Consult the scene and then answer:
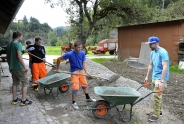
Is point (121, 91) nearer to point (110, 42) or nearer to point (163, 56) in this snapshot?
point (163, 56)

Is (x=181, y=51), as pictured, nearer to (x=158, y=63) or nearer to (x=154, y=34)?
(x=154, y=34)

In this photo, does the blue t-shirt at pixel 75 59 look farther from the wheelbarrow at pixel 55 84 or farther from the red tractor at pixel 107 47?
the red tractor at pixel 107 47

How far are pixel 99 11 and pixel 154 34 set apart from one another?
4.10 metres

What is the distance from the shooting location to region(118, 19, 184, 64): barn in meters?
11.6

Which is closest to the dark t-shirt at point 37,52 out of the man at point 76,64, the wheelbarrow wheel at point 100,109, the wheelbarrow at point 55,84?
the wheelbarrow at point 55,84

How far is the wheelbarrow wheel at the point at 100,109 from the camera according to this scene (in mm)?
4152

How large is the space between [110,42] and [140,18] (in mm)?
14406

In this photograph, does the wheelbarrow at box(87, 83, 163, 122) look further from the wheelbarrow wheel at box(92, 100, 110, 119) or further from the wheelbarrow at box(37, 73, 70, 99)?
the wheelbarrow at box(37, 73, 70, 99)

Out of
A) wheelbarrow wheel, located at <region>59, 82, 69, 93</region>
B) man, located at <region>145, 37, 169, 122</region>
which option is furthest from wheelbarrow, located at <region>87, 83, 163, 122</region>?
wheelbarrow wheel, located at <region>59, 82, 69, 93</region>

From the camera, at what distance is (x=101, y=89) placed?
14.3 ft

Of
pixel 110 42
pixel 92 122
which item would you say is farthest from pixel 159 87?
pixel 110 42

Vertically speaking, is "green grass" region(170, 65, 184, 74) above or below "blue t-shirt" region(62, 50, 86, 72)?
below

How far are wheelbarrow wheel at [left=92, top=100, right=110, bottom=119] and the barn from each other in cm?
847

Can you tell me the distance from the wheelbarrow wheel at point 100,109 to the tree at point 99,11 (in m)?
10.2
